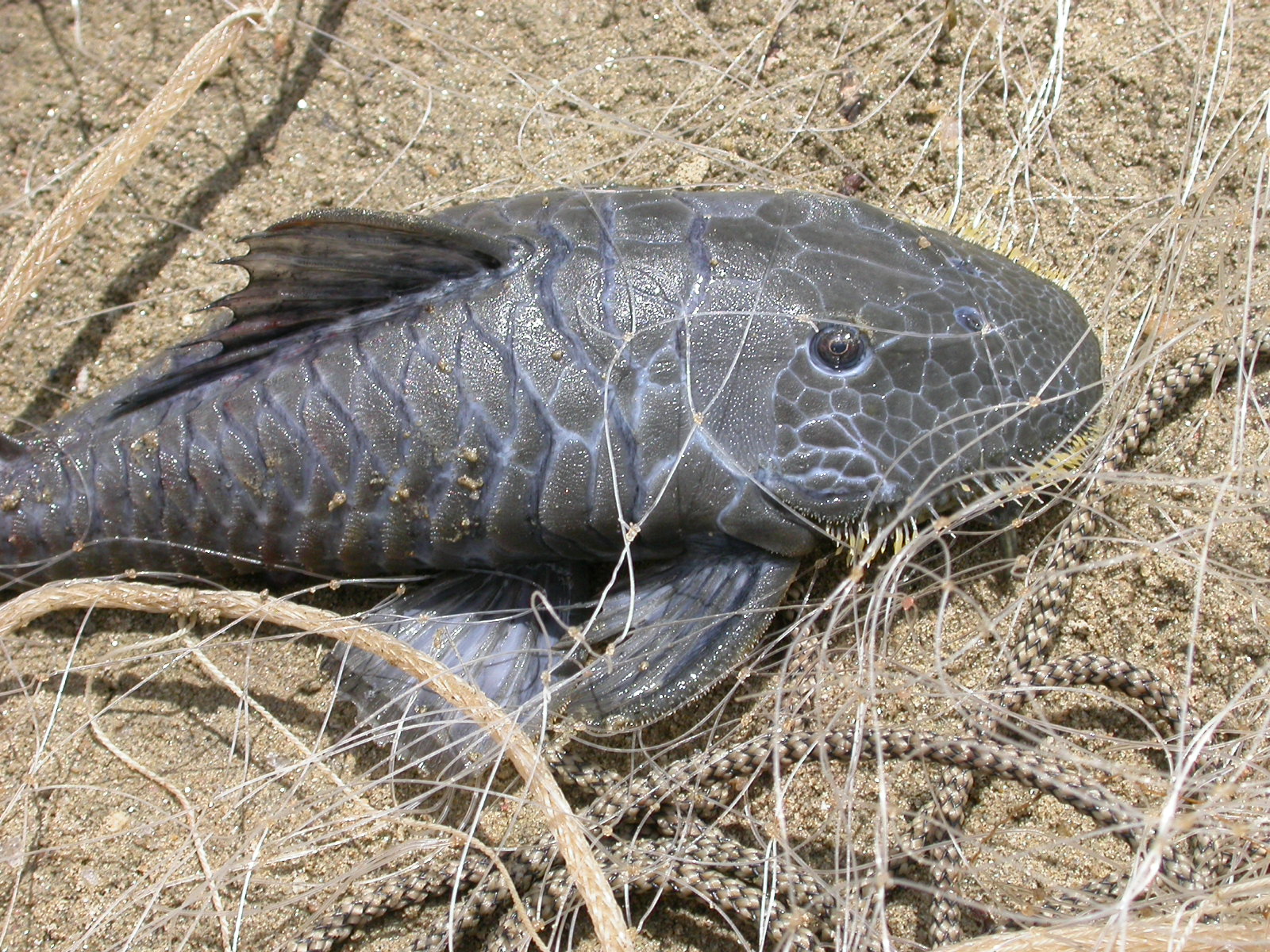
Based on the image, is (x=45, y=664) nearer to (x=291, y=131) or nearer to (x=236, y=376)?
(x=236, y=376)

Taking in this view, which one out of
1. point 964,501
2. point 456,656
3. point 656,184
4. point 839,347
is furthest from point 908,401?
point 456,656

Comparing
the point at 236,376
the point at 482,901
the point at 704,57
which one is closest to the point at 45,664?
the point at 236,376

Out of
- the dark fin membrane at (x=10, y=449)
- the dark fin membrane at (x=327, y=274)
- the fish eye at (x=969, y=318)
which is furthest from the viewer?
the dark fin membrane at (x=10, y=449)

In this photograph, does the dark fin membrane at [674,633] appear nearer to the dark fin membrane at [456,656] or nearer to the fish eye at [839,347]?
the dark fin membrane at [456,656]

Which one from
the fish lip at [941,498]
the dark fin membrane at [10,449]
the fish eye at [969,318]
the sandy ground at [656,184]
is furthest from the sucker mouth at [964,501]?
the dark fin membrane at [10,449]

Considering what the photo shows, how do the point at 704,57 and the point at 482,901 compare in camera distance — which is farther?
the point at 704,57

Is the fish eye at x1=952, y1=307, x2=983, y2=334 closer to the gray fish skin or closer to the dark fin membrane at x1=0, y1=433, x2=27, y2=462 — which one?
the gray fish skin
